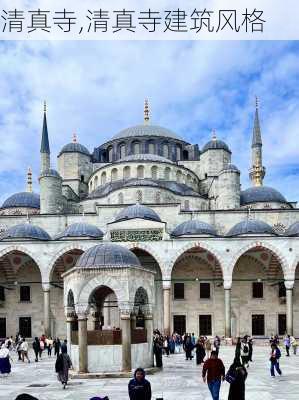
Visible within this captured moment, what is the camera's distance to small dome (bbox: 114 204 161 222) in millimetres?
26641

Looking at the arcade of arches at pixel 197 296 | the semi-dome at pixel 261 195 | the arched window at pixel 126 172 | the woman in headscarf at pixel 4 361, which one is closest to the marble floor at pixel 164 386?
the woman in headscarf at pixel 4 361

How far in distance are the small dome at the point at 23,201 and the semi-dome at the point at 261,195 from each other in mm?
13364

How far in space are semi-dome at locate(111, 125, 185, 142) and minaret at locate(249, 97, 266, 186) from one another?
237 inches

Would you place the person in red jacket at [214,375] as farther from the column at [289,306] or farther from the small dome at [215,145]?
the small dome at [215,145]

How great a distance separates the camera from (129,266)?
1212 centimetres

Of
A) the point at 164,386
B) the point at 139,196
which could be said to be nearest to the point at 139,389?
the point at 164,386

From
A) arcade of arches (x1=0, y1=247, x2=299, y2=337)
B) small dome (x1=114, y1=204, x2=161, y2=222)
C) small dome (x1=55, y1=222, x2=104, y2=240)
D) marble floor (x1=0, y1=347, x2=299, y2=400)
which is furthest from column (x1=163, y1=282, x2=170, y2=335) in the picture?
marble floor (x1=0, y1=347, x2=299, y2=400)

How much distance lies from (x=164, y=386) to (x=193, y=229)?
1626cm

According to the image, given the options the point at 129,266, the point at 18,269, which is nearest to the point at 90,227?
the point at 18,269

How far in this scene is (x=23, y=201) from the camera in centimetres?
3481

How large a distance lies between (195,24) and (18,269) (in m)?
22.0

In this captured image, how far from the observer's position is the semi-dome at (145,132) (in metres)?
39.6

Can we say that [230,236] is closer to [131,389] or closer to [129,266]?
[129,266]

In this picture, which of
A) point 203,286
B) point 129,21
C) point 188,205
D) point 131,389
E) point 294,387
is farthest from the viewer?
point 188,205
